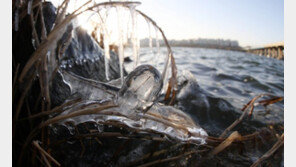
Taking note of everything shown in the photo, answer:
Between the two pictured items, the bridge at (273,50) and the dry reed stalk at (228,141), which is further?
the bridge at (273,50)

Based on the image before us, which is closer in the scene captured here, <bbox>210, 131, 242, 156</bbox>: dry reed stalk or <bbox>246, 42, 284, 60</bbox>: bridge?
<bbox>210, 131, 242, 156</bbox>: dry reed stalk

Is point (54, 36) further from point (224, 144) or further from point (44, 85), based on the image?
point (224, 144)

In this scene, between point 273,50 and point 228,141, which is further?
point 273,50

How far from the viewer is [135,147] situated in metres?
1.47

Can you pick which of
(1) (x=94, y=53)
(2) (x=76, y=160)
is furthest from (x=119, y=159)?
(1) (x=94, y=53)

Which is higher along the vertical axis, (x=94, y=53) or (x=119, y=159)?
(x=94, y=53)

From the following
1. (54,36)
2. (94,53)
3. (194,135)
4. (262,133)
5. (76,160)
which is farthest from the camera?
(94,53)

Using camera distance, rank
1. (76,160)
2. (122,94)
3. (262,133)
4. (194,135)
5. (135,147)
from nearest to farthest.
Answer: (122,94) → (194,135) → (76,160) → (135,147) → (262,133)

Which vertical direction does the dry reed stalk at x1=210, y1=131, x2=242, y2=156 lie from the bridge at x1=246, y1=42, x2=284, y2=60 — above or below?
below

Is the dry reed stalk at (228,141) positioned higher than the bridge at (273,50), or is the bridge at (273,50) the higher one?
the bridge at (273,50)

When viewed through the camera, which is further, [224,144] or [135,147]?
[135,147]

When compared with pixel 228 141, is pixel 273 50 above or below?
above

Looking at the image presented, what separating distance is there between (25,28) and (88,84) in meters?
0.52

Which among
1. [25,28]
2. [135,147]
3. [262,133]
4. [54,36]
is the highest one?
[25,28]
